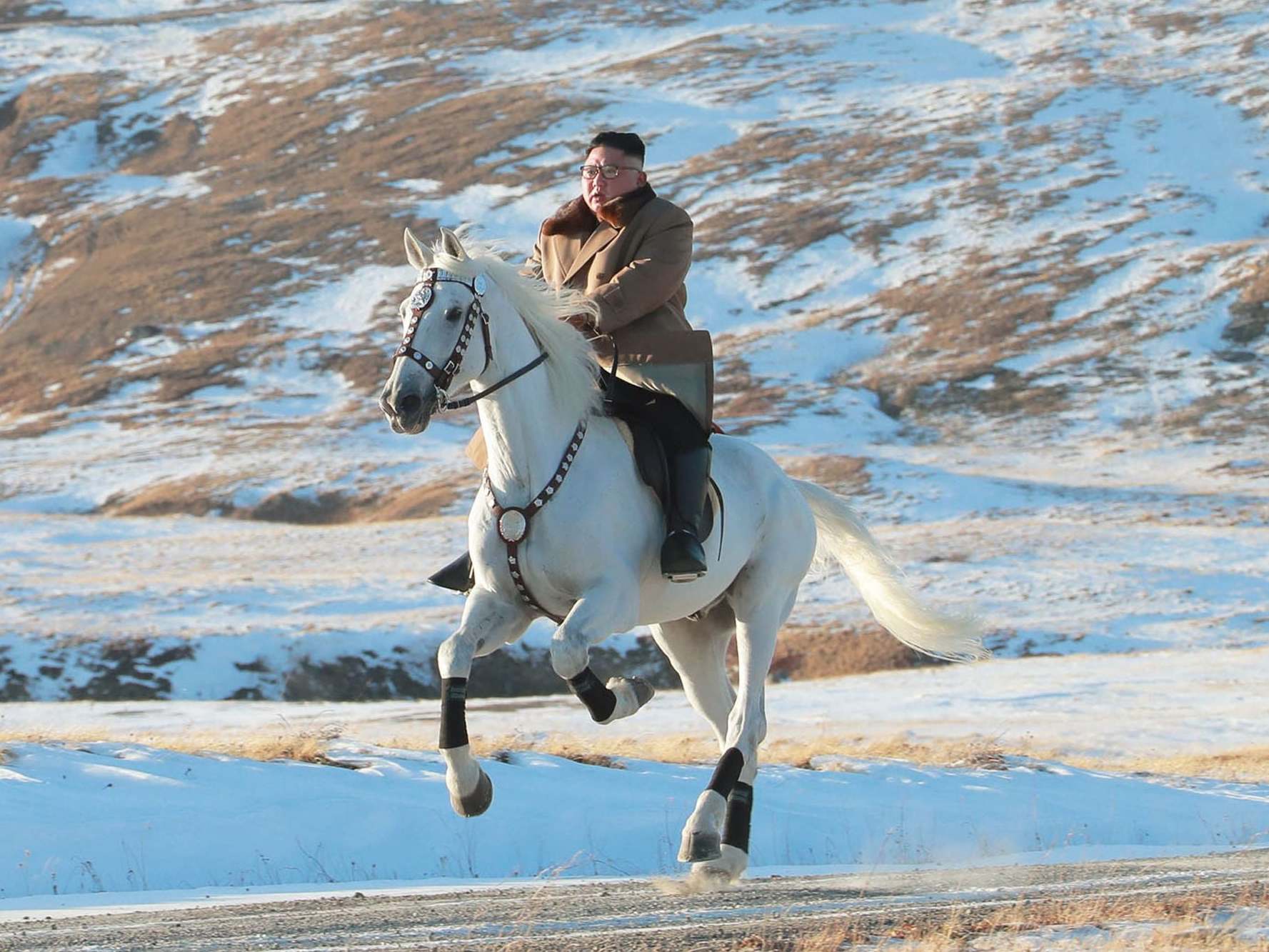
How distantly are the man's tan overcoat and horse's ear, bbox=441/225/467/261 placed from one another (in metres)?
1.22

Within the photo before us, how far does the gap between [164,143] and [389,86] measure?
15076 millimetres

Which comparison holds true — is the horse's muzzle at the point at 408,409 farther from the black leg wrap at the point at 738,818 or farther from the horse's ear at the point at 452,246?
the black leg wrap at the point at 738,818

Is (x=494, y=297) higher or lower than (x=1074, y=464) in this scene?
higher

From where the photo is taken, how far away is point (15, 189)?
10700 cm

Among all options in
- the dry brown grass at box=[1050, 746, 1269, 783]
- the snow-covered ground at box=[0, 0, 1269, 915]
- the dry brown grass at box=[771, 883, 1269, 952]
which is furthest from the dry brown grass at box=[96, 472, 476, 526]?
the dry brown grass at box=[771, 883, 1269, 952]

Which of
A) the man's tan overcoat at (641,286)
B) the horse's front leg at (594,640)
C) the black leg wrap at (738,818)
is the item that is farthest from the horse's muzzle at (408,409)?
the black leg wrap at (738,818)

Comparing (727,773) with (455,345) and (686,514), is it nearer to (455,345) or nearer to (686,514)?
(686,514)

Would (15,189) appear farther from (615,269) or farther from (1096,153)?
(615,269)

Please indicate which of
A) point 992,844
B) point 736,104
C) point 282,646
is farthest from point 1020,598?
point 736,104

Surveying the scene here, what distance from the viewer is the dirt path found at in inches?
295

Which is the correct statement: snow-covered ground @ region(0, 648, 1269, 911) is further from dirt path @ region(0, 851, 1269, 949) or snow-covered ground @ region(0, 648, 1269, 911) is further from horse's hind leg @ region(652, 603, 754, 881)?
horse's hind leg @ region(652, 603, 754, 881)

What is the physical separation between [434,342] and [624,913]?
10.0ft

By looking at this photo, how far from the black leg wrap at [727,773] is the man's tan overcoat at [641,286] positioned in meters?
2.02

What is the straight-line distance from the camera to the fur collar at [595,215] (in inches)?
416
